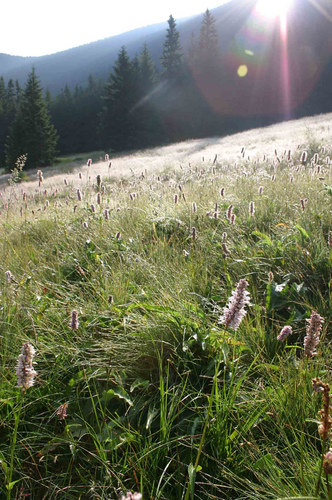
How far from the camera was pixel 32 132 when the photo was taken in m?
40.4

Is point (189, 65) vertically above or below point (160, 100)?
above

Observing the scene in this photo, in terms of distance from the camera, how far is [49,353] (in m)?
1.96

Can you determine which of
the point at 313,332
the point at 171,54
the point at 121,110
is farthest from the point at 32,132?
the point at 313,332

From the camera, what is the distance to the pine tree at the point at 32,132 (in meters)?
40.3

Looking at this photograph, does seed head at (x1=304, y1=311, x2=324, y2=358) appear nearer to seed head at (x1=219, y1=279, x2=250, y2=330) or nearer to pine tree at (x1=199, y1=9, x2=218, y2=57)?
seed head at (x1=219, y1=279, x2=250, y2=330)

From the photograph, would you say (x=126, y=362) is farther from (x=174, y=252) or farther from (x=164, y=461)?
(x=174, y=252)

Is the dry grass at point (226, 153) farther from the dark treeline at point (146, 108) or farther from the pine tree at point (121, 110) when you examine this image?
the pine tree at point (121, 110)

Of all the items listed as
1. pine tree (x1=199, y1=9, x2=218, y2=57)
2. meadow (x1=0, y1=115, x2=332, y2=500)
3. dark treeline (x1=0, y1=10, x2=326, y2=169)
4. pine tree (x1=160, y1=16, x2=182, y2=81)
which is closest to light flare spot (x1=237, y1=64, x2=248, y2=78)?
dark treeline (x1=0, y1=10, x2=326, y2=169)

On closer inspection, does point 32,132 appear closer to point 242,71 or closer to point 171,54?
point 171,54

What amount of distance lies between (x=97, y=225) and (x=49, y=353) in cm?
235

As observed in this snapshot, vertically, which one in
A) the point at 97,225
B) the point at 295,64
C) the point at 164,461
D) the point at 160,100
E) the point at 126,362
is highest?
the point at 295,64

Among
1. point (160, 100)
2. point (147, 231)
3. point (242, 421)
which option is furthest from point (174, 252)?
point (160, 100)

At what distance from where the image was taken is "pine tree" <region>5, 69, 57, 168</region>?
4031 centimetres

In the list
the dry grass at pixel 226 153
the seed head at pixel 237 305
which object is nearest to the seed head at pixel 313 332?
the seed head at pixel 237 305
